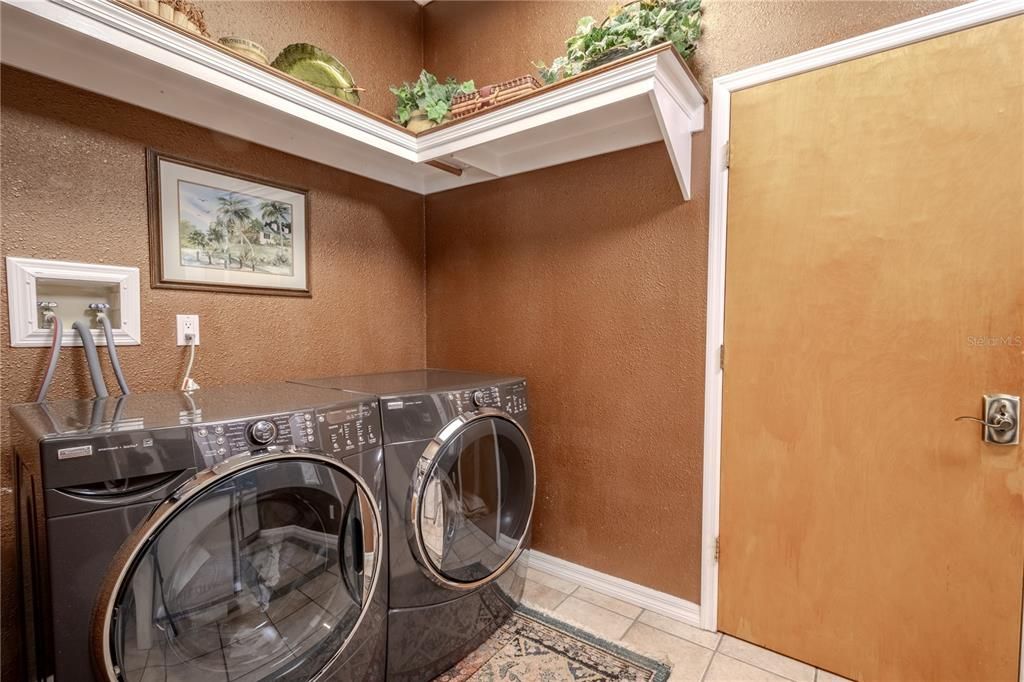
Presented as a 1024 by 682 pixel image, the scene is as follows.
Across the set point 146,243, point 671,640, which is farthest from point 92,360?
point 671,640

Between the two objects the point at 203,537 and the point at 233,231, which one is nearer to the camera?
the point at 203,537

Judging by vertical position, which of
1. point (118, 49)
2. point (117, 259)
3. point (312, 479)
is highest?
point (118, 49)

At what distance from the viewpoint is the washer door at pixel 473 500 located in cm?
143

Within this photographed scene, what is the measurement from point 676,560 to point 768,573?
326mm

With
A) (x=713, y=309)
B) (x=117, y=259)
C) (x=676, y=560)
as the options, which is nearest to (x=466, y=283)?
(x=713, y=309)

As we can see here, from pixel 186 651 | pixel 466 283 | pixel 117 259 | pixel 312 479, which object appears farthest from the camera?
pixel 466 283

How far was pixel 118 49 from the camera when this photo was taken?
1197 mm

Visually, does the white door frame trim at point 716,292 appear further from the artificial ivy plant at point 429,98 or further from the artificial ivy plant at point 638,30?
the artificial ivy plant at point 429,98

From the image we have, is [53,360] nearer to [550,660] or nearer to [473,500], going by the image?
[473,500]

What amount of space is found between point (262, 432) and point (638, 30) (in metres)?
1.70

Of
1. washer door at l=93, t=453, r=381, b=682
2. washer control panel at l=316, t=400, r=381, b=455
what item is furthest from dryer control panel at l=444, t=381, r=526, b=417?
washer door at l=93, t=453, r=381, b=682

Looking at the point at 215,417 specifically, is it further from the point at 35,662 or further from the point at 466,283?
the point at 466,283

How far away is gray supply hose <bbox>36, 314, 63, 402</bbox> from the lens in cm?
129

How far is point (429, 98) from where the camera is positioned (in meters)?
1.94
